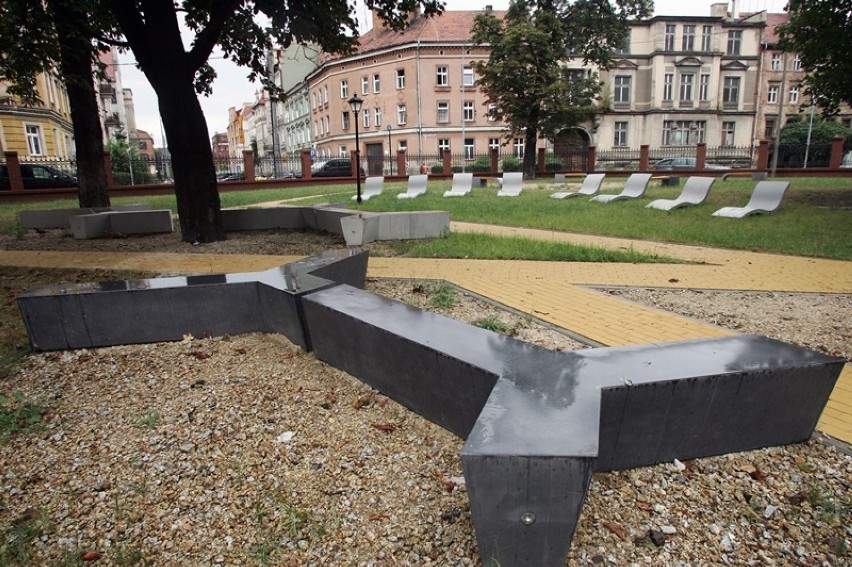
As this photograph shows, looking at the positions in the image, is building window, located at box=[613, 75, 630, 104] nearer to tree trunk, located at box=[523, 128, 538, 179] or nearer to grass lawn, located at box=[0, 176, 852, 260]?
tree trunk, located at box=[523, 128, 538, 179]

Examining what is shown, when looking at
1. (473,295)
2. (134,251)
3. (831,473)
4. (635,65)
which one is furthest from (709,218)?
(635,65)

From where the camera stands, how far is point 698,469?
2510mm

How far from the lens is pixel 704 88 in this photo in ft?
171

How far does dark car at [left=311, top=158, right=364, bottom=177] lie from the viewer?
3150 cm

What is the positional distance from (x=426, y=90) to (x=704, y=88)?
1071 inches

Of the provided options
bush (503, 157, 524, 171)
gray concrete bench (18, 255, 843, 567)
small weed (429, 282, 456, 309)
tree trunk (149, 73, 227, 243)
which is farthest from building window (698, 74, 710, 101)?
gray concrete bench (18, 255, 843, 567)

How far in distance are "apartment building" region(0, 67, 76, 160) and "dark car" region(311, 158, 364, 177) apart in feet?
45.6

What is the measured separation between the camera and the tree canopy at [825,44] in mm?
13391

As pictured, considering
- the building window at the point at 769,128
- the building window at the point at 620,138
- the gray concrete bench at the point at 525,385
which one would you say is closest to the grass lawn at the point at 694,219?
the gray concrete bench at the point at 525,385

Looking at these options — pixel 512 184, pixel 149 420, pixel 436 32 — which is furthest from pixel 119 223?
pixel 436 32

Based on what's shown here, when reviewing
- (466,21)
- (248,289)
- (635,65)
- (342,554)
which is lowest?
(342,554)

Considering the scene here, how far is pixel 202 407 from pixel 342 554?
159 centimetres

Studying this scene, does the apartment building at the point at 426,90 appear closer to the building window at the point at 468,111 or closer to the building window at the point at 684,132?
the building window at the point at 468,111

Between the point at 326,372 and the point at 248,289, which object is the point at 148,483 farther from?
the point at 248,289
